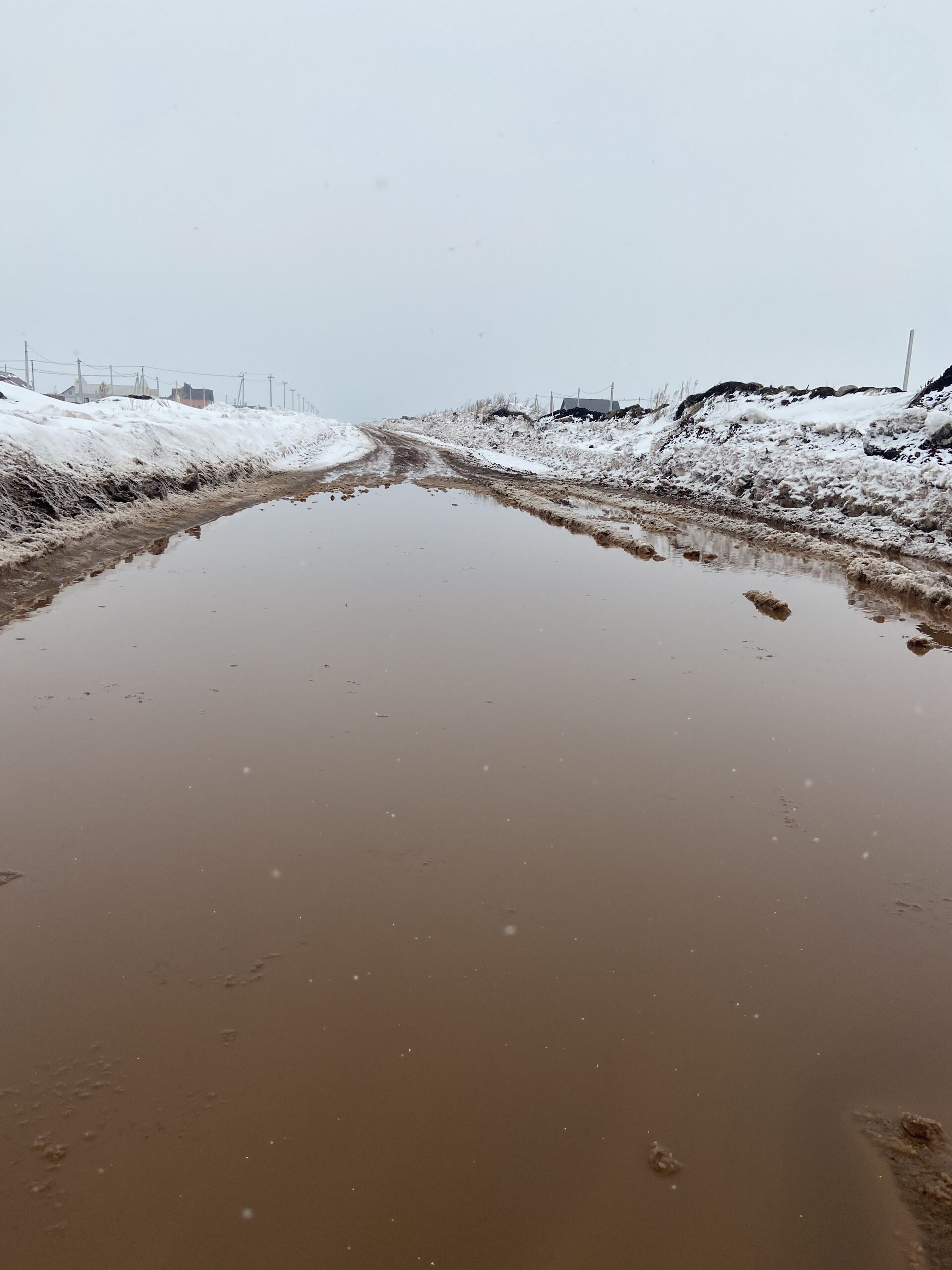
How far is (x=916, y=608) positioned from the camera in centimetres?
883

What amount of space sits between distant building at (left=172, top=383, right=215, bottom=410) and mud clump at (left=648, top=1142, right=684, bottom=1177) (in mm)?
75187

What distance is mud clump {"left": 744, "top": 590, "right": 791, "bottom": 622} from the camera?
322 inches

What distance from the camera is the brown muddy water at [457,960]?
6.67ft

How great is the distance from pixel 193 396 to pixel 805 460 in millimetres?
107160

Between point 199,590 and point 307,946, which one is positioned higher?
point 199,590

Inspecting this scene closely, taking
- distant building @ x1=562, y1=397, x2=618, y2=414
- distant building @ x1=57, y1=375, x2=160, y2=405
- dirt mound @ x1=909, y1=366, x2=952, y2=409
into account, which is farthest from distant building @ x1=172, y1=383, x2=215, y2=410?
dirt mound @ x1=909, y1=366, x2=952, y2=409

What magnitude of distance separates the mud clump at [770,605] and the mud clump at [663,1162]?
6717mm

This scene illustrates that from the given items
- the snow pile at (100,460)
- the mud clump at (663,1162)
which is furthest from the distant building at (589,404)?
the mud clump at (663,1162)

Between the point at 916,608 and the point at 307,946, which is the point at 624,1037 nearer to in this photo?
the point at 307,946

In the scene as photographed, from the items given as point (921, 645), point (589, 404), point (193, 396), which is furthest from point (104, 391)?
point (921, 645)

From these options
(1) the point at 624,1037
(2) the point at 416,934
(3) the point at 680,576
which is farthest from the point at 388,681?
(3) the point at 680,576

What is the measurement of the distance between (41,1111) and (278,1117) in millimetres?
764

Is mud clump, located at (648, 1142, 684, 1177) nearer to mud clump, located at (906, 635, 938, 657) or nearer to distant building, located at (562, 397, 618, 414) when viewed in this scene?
mud clump, located at (906, 635, 938, 657)

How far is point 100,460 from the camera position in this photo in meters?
13.0
